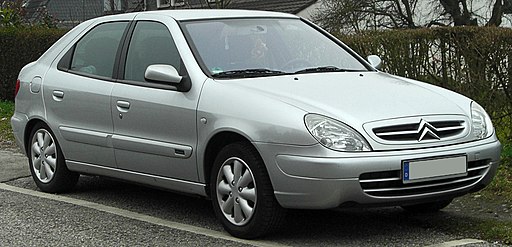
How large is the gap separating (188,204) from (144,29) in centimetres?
141

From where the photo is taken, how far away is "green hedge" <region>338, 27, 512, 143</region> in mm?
9195

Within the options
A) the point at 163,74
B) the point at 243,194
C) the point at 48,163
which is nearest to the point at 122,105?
the point at 163,74

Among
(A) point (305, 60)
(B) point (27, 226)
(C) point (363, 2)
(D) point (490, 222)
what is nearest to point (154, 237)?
(B) point (27, 226)

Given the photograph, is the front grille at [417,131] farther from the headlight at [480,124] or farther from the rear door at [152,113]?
the rear door at [152,113]

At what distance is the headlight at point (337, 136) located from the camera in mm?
6301

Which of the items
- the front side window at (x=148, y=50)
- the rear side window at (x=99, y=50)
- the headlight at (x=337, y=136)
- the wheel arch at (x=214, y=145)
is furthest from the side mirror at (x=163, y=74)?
the headlight at (x=337, y=136)

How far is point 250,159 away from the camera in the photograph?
260 inches

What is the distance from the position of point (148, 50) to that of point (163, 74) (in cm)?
68

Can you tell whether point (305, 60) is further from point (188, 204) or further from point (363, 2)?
point (363, 2)

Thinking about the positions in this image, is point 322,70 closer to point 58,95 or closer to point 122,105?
point 122,105

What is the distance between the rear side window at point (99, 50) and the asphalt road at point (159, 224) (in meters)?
1.06

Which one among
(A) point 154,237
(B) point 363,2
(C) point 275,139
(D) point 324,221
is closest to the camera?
(C) point 275,139

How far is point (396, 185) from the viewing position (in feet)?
21.0

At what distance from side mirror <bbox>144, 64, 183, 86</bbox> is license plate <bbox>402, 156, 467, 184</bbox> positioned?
5.76ft
